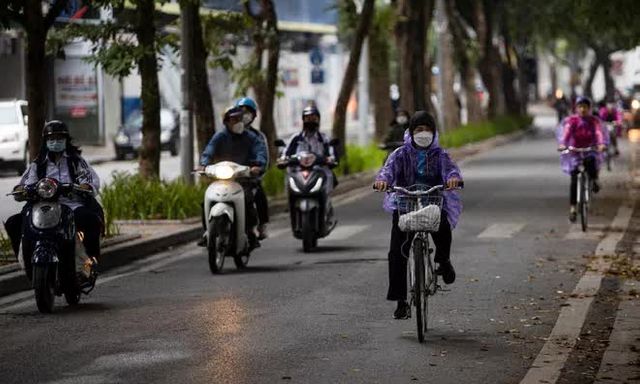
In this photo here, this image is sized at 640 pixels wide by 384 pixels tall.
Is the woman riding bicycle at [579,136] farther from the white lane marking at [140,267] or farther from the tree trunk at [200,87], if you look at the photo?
the tree trunk at [200,87]

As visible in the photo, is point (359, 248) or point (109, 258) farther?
point (359, 248)

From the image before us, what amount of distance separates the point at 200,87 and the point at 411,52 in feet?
65.7

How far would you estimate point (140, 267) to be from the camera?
1781 centimetres

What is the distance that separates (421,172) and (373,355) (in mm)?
1656

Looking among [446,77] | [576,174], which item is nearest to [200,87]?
[576,174]

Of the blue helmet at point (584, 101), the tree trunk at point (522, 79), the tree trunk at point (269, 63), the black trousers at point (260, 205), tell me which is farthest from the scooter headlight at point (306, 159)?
the tree trunk at point (522, 79)

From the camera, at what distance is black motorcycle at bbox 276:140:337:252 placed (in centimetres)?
1911

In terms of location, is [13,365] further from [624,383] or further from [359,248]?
[359,248]

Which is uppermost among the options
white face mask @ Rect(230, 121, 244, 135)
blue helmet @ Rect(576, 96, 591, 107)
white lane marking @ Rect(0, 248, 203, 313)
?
blue helmet @ Rect(576, 96, 591, 107)

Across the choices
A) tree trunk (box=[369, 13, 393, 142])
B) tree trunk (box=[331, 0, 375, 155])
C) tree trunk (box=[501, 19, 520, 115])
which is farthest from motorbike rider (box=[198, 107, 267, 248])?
tree trunk (box=[501, 19, 520, 115])

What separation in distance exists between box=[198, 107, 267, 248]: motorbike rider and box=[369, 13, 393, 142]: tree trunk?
27.7 metres

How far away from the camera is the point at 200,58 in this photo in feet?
84.4

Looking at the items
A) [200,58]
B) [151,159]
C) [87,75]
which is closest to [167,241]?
[151,159]

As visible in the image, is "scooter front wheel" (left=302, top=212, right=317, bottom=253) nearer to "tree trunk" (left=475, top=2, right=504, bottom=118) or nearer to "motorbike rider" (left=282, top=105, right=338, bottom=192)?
"motorbike rider" (left=282, top=105, right=338, bottom=192)
